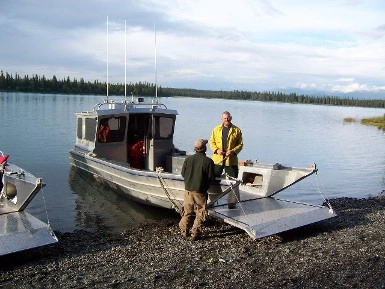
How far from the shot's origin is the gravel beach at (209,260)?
7.23 m

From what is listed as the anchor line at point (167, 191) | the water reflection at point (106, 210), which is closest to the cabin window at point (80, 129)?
the water reflection at point (106, 210)

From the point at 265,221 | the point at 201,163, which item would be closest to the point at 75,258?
the point at 201,163

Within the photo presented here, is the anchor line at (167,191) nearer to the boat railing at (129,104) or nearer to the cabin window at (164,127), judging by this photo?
the cabin window at (164,127)

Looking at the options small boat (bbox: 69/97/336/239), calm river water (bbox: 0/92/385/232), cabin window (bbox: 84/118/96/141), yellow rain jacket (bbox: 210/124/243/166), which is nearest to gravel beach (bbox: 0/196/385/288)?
small boat (bbox: 69/97/336/239)

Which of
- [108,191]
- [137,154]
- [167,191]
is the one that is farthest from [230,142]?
[108,191]

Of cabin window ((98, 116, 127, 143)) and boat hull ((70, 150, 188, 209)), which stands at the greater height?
cabin window ((98, 116, 127, 143))

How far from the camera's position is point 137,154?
15070 mm

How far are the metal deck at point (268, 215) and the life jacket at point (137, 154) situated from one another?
16.4ft

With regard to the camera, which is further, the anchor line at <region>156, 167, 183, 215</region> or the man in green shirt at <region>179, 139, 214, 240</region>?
the anchor line at <region>156, 167, 183, 215</region>

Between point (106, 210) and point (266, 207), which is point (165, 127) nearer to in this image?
point (106, 210)

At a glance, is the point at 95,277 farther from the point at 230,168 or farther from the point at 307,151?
the point at 307,151

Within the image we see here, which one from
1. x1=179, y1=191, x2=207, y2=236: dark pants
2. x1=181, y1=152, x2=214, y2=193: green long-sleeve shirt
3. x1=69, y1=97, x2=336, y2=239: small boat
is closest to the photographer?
x1=181, y1=152, x2=214, y2=193: green long-sleeve shirt

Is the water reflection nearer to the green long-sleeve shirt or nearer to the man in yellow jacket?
the man in yellow jacket

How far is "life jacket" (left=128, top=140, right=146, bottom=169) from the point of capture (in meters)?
15.0
